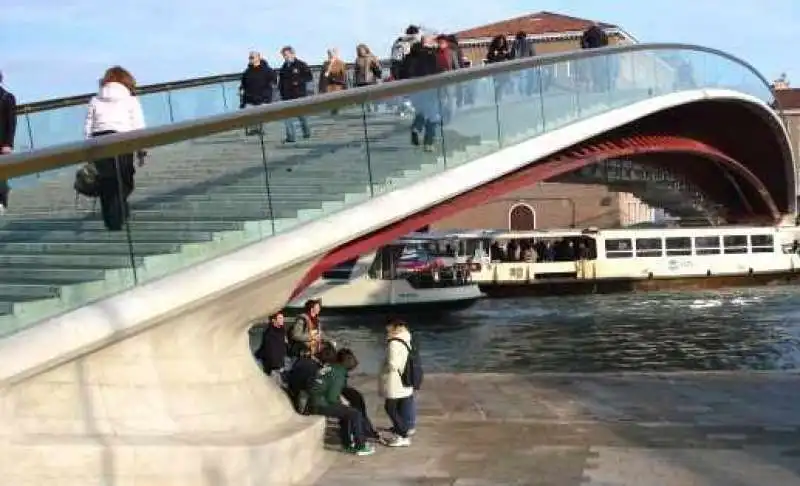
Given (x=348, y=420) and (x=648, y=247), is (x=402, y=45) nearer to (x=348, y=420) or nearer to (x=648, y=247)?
(x=348, y=420)

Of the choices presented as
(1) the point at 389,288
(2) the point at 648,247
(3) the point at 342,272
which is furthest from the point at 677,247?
(3) the point at 342,272

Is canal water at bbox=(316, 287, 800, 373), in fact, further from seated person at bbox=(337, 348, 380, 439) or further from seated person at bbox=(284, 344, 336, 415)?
seated person at bbox=(284, 344, 336, 415)

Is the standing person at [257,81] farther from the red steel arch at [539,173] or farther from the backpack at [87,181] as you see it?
the backpack at [87,181]

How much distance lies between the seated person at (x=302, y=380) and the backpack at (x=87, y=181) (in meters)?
2.61

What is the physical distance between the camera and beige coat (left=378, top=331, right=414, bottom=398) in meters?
8.63

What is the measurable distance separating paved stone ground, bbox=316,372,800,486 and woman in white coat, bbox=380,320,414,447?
201mm

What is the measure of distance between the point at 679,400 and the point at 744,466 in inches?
127

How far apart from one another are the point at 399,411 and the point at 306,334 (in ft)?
4.91

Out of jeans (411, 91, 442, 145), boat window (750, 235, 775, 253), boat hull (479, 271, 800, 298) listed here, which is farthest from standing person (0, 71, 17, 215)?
boat window (750, 235, 775, 253)

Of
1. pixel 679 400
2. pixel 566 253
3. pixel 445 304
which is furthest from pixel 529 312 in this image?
pixel 679 400

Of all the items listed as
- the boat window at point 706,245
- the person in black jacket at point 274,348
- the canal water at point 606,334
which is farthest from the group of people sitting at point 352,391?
the boat window at point 706,245

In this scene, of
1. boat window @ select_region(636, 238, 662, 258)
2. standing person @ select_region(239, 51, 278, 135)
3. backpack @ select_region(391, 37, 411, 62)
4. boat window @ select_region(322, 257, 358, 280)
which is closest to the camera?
standing person @ select_region(239, 51, 278, 135)

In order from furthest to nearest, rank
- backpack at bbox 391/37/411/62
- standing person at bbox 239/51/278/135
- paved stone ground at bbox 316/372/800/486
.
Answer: backpack at bbox 391/37/411/62 < standing person at bbox 239/51/278/135 < paved stone ground at bbox 316/372/800/486

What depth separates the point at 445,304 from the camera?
92.0 ft
